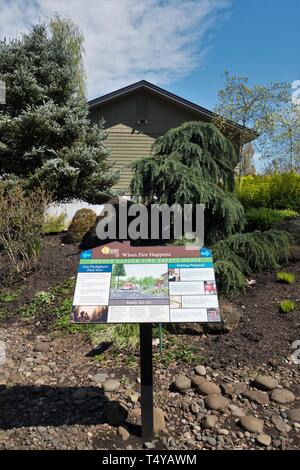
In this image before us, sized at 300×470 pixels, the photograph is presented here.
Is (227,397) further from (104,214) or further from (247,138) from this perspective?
(247,138)

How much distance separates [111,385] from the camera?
334 cm

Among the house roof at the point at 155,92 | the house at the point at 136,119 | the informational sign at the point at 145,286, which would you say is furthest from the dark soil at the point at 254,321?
the house roof at the point at 155,92

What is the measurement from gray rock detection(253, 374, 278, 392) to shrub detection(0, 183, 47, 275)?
434cm

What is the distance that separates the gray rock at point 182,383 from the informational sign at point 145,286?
1.12m

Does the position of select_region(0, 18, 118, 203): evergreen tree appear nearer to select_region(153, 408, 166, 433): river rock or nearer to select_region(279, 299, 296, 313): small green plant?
select_region(279, 299, 296, 313): small green plant

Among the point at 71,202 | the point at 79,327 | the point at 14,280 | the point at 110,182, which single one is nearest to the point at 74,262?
the point at 14,280

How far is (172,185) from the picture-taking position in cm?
602

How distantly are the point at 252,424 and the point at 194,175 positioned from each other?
13.4 feet

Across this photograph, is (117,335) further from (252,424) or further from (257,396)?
(252,424)

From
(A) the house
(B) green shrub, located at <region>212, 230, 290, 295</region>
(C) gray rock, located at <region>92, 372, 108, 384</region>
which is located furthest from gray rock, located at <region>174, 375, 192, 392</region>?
(A) the house

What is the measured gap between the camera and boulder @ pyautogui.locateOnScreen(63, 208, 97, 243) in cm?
793

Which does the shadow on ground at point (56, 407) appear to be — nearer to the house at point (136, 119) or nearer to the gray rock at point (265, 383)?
the gray rock at point (265, 383)

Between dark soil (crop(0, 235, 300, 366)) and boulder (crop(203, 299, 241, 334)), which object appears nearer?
dark soil (crop(0, 235, 300, 366))

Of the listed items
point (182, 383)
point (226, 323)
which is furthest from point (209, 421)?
point (226, 323)
